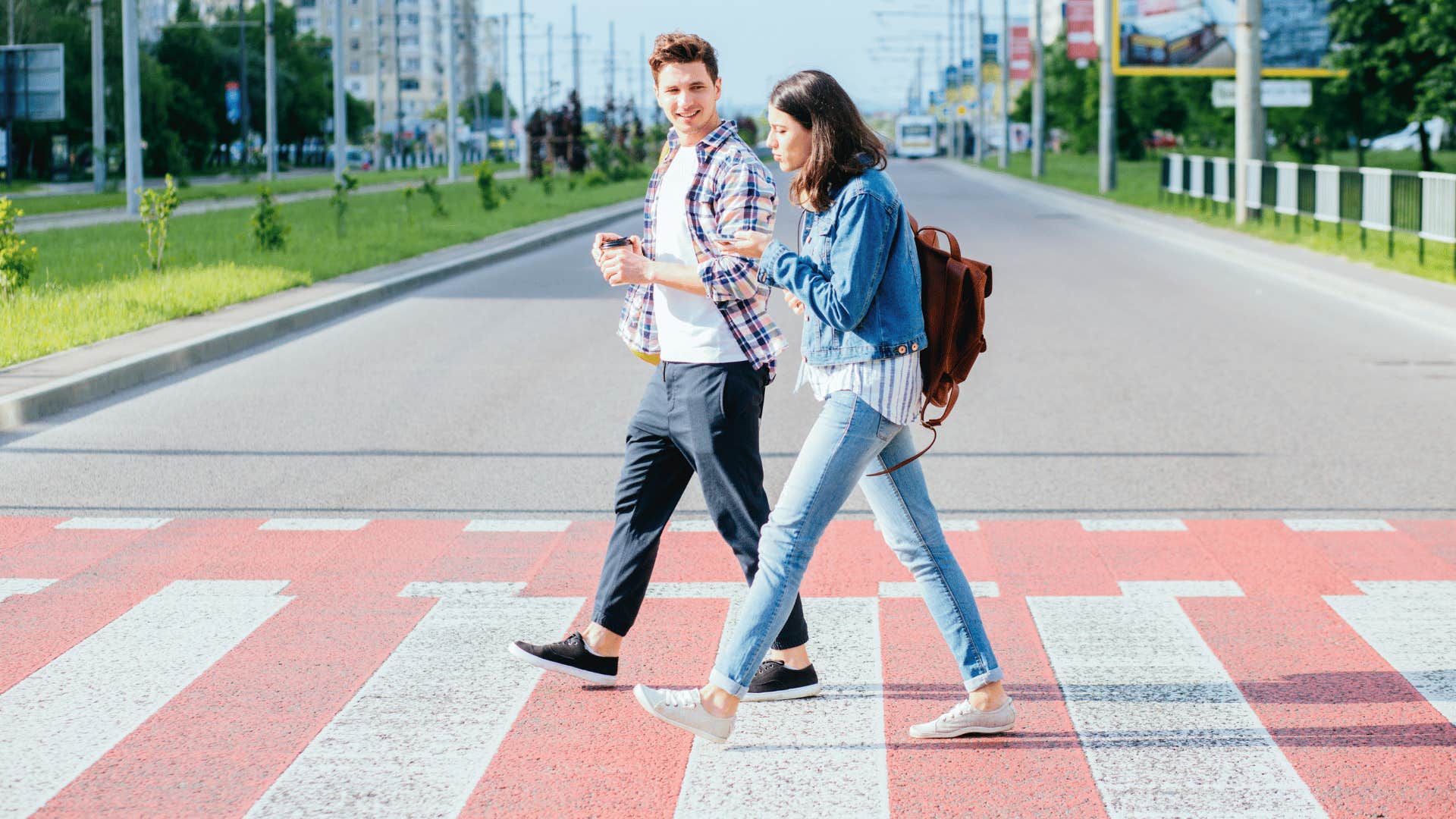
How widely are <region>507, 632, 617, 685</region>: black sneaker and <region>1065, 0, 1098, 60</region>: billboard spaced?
154ft

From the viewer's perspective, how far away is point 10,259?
1569cm

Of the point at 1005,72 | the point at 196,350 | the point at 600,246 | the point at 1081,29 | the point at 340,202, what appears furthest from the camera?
the point at 1005,72

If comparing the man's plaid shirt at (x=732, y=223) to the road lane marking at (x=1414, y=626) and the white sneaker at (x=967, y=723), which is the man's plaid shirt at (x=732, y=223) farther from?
the road lane marking at (x=1414, y=626)

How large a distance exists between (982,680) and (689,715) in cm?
77

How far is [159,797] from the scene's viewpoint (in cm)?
436

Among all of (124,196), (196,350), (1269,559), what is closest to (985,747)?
(1269,559)

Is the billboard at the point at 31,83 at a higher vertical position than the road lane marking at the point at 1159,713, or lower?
higher

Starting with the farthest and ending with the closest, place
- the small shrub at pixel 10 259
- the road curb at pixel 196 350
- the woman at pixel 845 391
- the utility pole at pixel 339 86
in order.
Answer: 1. the utility pole at pixel 339 86
2. the small shrub at pixel 10 259
3. the road curb at pixel 196 350
4. the woman at pixel 845 391

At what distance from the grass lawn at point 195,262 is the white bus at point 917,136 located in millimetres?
78861

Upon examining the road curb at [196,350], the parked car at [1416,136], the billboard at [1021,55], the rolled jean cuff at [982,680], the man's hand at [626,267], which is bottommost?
the rolled jean cuff at [982,680]

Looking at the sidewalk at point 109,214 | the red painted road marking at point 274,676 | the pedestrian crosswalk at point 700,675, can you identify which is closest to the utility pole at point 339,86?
the sidewalk at point 109,214

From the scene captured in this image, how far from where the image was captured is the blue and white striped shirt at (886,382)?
4559 mm

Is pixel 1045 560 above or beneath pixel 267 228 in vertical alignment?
beneath

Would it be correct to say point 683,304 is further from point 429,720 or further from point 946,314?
point 429,720
